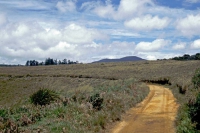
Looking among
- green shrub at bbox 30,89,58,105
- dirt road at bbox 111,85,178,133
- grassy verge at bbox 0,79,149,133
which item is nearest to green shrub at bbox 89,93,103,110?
grassy verge at bbox 0,79,149,133

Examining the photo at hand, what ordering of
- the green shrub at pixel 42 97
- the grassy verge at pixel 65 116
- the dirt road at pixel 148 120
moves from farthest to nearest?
1. the green shrub at pixel 42 97
2. the dirt road at pixel 148 120
3. the grassy verge at pixel 65 116

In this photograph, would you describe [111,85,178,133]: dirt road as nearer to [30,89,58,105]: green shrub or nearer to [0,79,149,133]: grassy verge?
[0,79,149,133]: grassy verge

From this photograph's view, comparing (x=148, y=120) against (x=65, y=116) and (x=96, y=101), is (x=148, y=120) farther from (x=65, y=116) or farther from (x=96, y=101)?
(x=65, y=116)

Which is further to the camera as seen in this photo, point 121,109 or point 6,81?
point 6,81

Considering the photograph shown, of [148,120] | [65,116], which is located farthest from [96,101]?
[65,116]

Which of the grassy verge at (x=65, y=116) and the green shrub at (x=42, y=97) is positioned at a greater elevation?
the green shrub at (x=42, y=97)

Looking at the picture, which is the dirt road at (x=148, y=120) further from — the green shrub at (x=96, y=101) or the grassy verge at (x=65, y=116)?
the green shrub at (x=96, y=101)

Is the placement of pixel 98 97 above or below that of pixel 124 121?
above

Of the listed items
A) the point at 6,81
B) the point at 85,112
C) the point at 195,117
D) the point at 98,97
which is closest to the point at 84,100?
the point at 98,97

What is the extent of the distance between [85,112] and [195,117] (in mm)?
4661

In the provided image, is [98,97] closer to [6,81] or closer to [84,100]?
[84,100]

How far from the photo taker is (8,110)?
38.5 ft

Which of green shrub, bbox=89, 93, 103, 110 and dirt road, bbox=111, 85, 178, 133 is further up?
green shrub, bbox=89, 93, 103, 110

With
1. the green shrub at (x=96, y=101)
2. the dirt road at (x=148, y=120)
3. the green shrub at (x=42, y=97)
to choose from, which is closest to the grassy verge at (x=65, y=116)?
the green shrub at (x=96, y=101)
